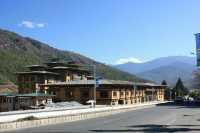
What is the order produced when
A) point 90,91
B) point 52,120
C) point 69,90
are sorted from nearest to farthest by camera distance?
point 52,120 < point 90,91 < point 69,90

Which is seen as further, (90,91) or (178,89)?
(178,89)

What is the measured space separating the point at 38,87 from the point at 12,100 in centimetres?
3407

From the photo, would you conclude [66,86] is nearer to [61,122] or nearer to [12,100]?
[12,100]

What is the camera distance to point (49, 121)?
43.6 meters

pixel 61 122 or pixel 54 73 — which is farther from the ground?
pixel 54 73

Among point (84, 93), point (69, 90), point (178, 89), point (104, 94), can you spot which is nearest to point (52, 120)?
point (104, 94)

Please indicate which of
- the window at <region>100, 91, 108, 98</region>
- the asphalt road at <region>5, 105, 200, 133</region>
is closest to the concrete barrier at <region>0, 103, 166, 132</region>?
the asphalt road at <region>5, 105, 200, 133</region>

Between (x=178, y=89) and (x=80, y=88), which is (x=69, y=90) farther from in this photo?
(x=178, y=89)

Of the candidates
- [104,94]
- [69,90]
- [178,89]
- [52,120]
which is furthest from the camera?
[178,89]

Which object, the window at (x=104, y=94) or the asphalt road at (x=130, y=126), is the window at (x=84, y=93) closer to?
the window at (x=104, y=94)

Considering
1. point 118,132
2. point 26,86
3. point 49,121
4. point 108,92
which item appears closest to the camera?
point 118,132

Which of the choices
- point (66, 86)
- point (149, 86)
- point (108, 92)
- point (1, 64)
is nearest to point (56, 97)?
point (66, 86)

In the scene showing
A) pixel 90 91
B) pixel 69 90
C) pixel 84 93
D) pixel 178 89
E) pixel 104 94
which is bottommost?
pixel 104 94

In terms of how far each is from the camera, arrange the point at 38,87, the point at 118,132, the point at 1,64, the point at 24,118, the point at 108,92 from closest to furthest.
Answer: the point at 118,132 → the point at 24,118 → the point at 108,92 → the point at 38,87 → the point at 1,64
